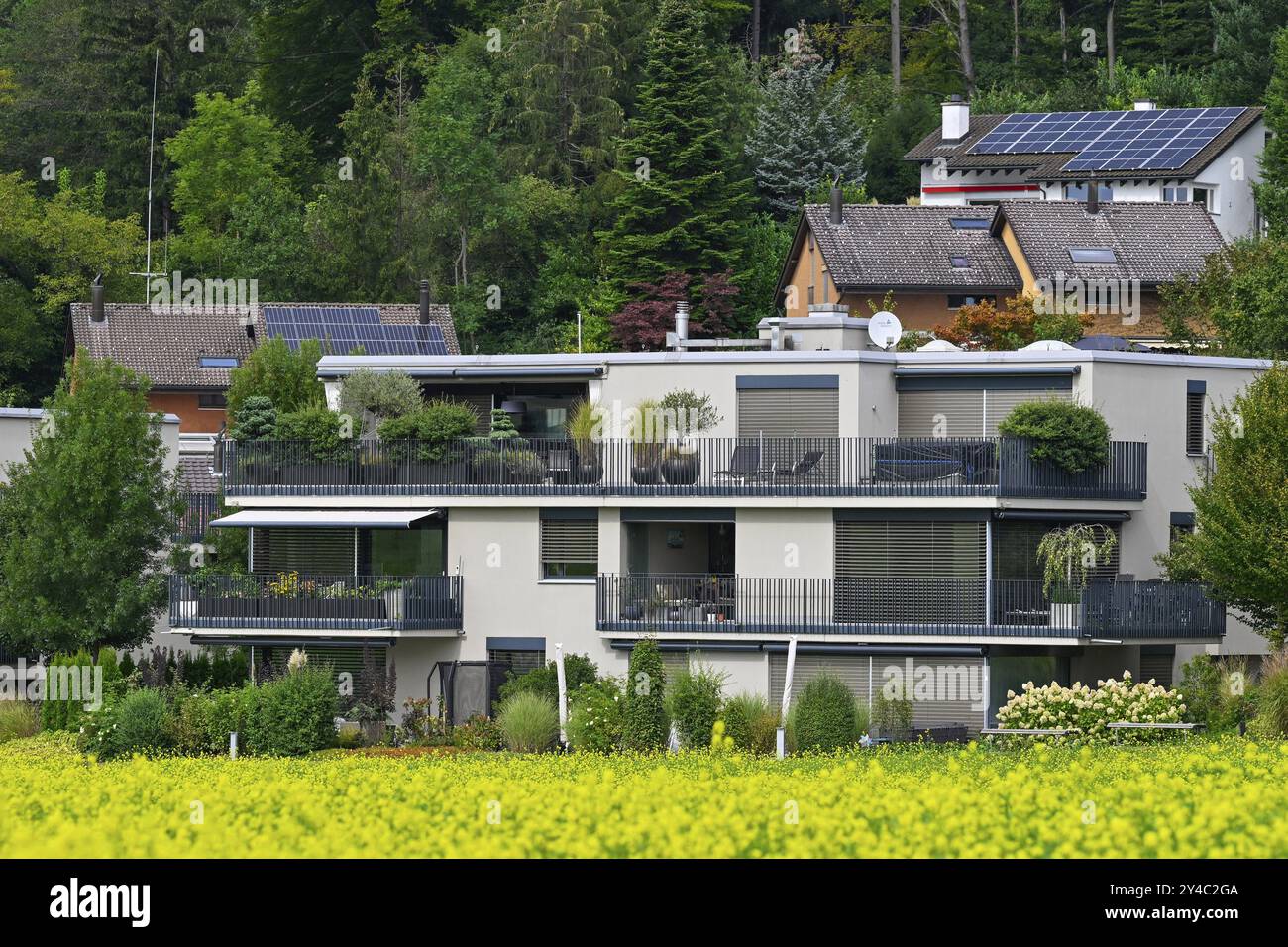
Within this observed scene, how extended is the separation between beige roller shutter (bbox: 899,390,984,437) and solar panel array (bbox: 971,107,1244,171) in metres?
37.5

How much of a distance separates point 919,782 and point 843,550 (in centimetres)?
1653

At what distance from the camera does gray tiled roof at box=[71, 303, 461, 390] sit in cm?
8169

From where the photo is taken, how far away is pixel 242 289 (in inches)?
3666

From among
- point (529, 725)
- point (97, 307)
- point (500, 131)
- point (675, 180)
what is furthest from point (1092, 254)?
point (529, 725)

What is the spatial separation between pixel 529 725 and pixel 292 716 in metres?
4.09

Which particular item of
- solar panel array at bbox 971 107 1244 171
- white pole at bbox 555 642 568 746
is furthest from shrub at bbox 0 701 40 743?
solar panel array at bbox 971 107 1244 171

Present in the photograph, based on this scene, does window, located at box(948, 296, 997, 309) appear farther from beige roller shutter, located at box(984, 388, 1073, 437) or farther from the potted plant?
the potted plant

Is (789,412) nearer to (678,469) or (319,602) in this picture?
(678,469)

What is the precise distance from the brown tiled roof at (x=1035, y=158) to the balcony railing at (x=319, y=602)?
4219 centimetres

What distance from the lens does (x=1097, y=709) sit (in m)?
44.7

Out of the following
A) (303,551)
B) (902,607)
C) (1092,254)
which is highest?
(1092,254)

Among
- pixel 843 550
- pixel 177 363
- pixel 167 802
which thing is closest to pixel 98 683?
pixel 843 550

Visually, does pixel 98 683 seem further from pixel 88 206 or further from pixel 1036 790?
pixel 88 206

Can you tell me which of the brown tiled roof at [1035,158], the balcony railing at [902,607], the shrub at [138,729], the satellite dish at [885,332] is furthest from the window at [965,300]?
the shrub at [138,729]
